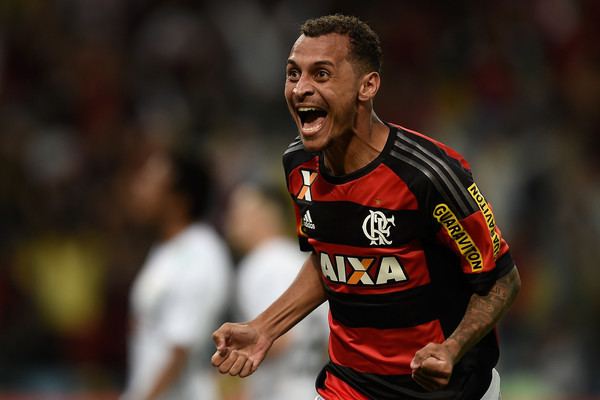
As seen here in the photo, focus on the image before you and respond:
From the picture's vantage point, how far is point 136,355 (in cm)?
621

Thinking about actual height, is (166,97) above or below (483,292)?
below

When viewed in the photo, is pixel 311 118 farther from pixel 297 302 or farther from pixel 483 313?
pixel 483 313

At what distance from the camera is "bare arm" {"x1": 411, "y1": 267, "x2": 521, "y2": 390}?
3.20m

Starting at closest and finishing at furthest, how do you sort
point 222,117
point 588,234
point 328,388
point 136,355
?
point 328,388, point 136,355, point 588,234, point 222,117

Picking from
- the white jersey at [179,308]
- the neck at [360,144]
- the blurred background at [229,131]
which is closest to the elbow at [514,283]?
the neck at [360,144]

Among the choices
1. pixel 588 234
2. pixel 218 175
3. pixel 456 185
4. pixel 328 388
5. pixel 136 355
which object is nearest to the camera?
pixel 456 185

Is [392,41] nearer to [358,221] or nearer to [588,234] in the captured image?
[588,234]

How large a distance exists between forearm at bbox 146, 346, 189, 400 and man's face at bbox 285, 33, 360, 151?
2591 mm

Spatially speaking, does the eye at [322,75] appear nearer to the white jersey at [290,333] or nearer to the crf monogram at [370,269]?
the crf monogram at [370,269]

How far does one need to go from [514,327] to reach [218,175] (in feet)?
9.66

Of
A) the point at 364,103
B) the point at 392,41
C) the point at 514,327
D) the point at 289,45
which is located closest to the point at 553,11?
the point at 392,41

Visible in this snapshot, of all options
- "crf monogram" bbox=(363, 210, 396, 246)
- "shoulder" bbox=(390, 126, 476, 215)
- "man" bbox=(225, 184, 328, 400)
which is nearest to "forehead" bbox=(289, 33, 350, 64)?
"shoulder" bbox=(390, 126, 476, 215)

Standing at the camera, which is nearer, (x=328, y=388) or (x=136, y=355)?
(x=328, y=388)

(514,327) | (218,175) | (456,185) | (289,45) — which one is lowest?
(514,327)
